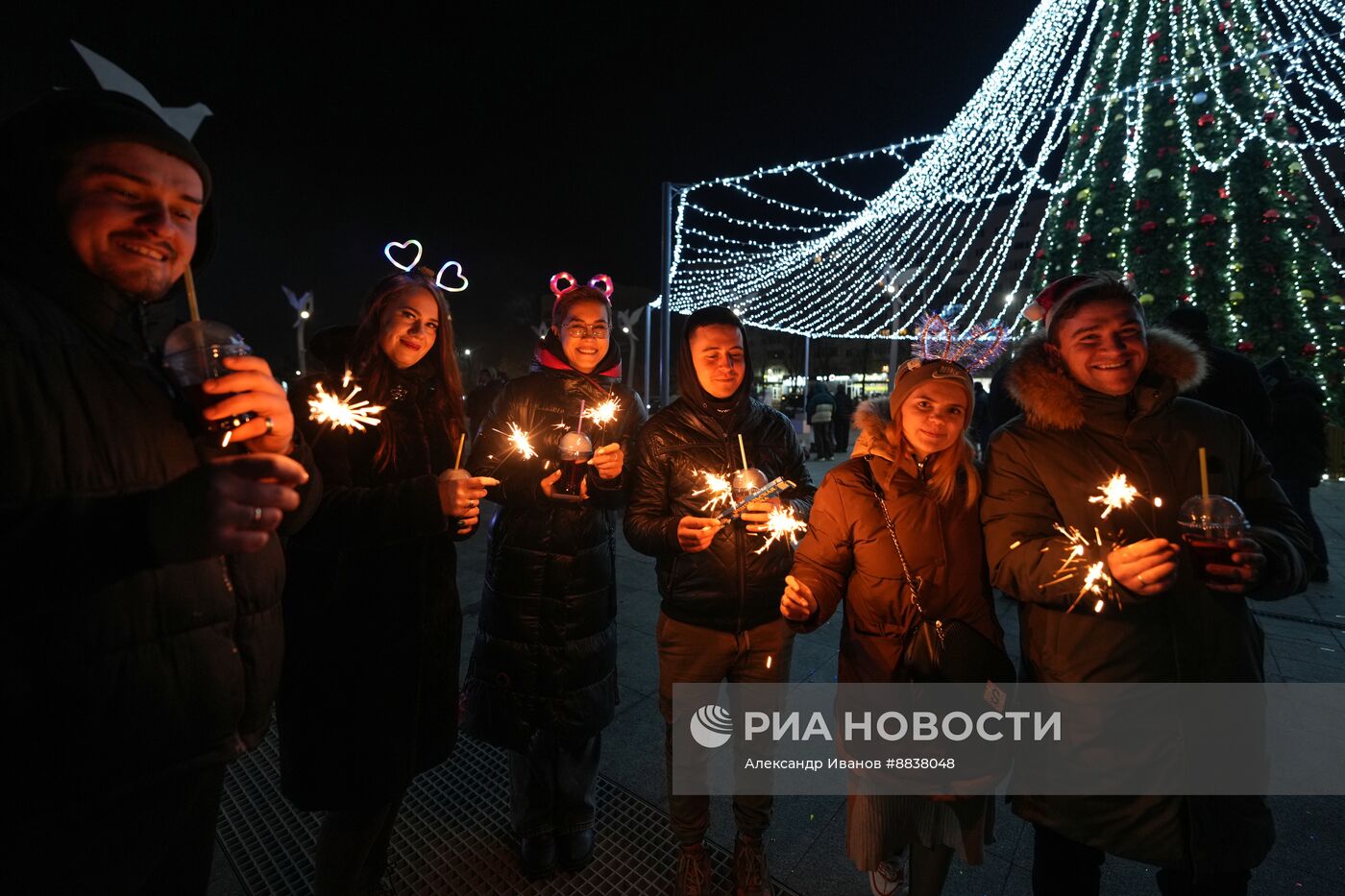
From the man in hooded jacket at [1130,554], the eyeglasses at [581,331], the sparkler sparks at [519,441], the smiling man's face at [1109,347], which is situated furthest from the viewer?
the eyeglasses at [581,331]

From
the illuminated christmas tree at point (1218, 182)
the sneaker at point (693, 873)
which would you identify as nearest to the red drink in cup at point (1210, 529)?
the sneaker at point (693, 873)

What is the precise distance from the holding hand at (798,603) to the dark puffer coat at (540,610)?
3.08ft

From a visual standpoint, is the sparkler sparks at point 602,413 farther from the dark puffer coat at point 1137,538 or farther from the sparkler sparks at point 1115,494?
the sparkler sparks at point 1115,494

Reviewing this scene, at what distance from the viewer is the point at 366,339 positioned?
7.89 feet

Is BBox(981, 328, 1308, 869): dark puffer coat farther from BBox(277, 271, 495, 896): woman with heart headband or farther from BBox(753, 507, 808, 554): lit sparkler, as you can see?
BBox(277, 271, 495, 896): woman with heart headband

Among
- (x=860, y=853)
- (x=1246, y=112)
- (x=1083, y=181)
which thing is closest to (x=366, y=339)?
(x=860, y=853)

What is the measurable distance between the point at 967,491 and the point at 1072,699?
82 centimetres

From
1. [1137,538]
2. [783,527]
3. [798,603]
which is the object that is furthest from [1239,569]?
[783,527]

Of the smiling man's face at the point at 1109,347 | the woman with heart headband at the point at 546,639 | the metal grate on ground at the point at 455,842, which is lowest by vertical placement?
the metal grate on ground at the point at 455,842

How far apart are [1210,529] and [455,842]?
11.4ft

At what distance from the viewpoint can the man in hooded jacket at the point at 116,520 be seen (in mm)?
1140

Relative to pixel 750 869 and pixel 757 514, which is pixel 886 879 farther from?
pixel 757 514

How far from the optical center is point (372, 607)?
215cm

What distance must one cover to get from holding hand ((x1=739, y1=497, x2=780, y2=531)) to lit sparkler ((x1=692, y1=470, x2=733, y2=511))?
0.27 metres
